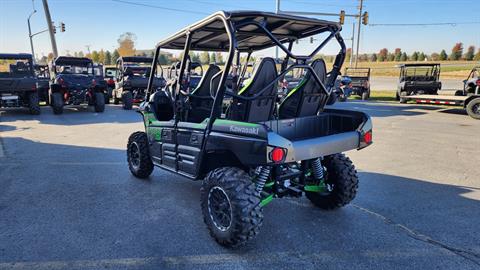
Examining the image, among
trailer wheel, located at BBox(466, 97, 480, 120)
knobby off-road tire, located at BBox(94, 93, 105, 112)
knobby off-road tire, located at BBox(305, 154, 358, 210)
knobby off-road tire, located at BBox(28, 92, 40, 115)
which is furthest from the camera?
knobby off-road tire, located at BBox(94, 93, 105, 112)

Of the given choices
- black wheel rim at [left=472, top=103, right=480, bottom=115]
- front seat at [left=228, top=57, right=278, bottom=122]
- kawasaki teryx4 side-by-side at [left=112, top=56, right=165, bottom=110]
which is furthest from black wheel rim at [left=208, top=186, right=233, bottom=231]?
black wheel rim at [left=472, top=103, right=480, bottom=115]

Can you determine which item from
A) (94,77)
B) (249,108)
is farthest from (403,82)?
(249,108)

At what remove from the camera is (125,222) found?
3908mm

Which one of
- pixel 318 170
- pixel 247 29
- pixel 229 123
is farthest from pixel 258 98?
pixel 318 170

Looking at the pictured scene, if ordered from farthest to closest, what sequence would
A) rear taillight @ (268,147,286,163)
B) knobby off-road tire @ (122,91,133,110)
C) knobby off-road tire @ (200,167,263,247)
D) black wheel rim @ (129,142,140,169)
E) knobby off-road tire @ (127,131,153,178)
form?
knobby off-road tire @ (122,91,133,110) < black wheel rim @ (129,142,140,169) < knobby off-road tire @ (127,131,153,178) < knobby off-road tire @ (200,167,263,247) < rear taillight @ (268,147,286,163)

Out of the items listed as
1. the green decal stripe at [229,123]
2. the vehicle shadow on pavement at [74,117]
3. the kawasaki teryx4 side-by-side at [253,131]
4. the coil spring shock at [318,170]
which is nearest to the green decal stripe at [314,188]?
the kawasaki teryx4 side-by-side at [253,131]

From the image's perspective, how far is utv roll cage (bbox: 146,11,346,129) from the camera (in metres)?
3.31

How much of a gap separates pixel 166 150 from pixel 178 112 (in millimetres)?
542

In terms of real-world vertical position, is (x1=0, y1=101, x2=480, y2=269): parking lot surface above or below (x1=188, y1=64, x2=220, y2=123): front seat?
below

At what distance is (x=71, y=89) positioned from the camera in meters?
13.5

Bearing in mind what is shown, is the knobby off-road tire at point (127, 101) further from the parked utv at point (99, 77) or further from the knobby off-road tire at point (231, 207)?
the knobby off-road tire at point (231, 207)

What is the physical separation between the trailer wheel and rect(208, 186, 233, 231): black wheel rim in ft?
39.0

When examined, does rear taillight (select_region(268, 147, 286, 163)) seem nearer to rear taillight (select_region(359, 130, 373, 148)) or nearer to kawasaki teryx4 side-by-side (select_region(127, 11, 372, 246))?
kawasaki teryx4 side-by-side (select_region(127, 11, 372, 246))

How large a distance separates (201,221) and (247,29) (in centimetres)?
229
